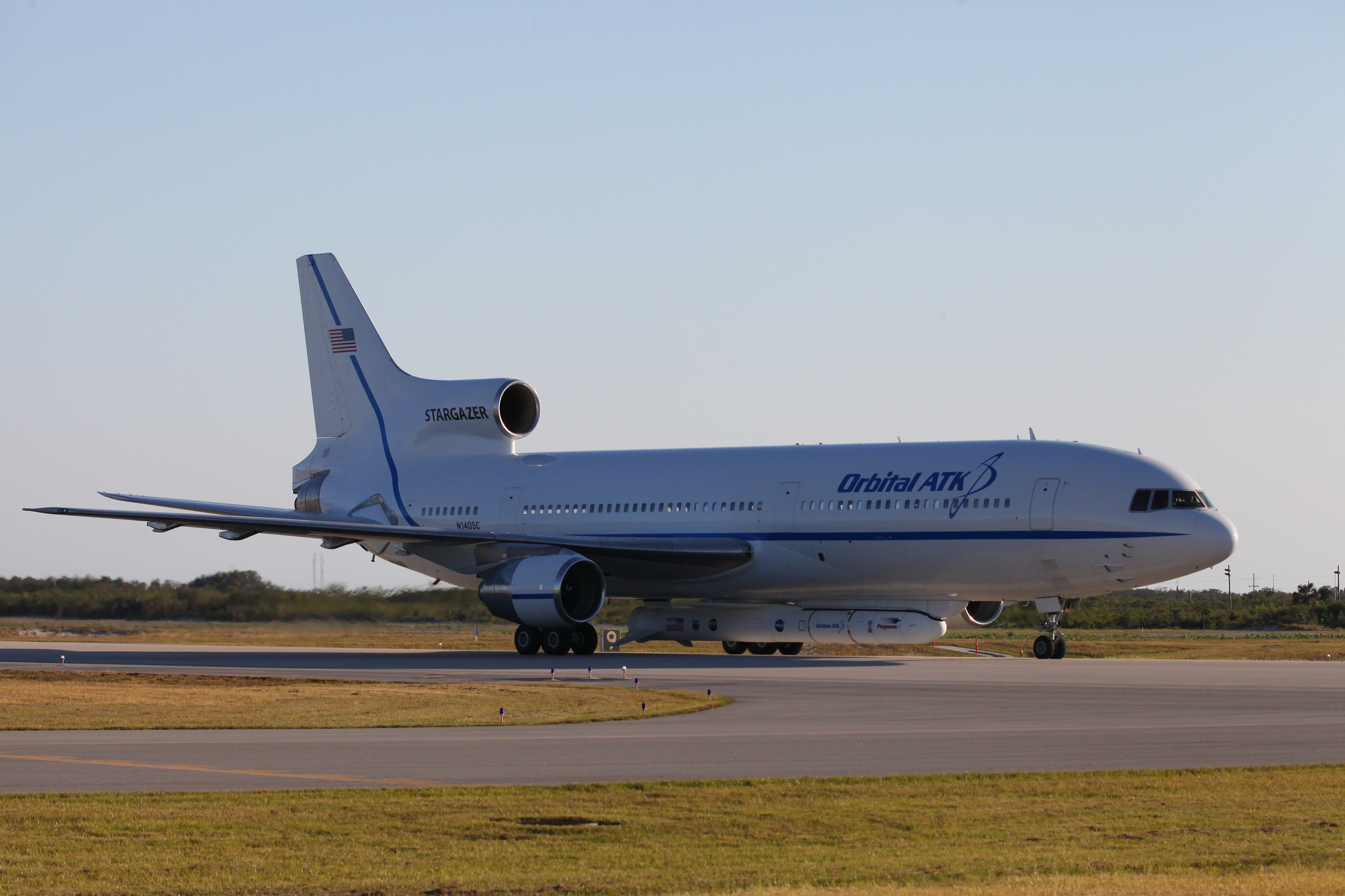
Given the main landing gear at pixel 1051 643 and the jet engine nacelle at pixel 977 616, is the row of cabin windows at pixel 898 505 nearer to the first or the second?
the main landing gear at pixel 1051 643

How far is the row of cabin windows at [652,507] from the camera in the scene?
38.1 m

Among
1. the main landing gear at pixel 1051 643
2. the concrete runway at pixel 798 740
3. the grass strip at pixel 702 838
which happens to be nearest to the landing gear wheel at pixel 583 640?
the concrete runway at pixel 798 740

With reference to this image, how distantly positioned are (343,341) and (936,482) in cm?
2102

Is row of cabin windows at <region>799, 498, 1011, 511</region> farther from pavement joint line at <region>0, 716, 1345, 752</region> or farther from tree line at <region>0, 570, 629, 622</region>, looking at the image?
pavement joint line at <region>0, 716, 1345, 752</region>

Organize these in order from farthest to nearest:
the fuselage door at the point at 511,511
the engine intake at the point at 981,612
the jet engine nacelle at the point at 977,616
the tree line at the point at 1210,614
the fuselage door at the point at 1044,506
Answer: the tree line at the point at 1210,614, the fuselage door at the point at 511,511, the engine intake at the point at 981,612, the jet engine nacelle at the point at 977,616, the fuselage door at the point at 1044,506

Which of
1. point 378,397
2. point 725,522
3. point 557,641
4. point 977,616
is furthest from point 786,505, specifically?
point 378,397

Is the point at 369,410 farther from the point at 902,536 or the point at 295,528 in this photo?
the point at 902,536

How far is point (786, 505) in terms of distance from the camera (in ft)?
121

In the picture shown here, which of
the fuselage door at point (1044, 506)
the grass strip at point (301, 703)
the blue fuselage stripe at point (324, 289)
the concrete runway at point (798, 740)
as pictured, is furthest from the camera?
the blue fuselage stripe at point (324, 289)

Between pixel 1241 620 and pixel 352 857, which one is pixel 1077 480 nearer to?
pixel 352 857

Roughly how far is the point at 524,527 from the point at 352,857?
32.2 meters

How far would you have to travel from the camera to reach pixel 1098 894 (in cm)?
892

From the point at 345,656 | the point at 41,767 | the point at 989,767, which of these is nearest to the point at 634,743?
the point at 989,767

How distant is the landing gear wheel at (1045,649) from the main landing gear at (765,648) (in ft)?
20.6
